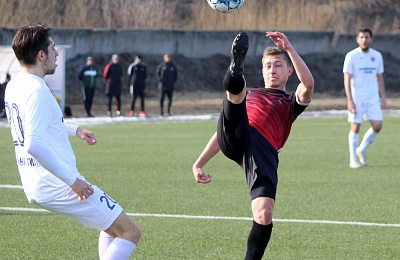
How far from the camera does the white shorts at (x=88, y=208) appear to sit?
434 cm

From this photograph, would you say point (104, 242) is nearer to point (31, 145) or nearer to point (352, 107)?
point (31, 145)

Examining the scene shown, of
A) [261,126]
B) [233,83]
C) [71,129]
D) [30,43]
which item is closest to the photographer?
[30,43]

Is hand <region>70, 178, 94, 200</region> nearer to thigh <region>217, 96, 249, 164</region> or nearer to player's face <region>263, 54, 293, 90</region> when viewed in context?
thigh <region>217, 96, 249, 164</region>

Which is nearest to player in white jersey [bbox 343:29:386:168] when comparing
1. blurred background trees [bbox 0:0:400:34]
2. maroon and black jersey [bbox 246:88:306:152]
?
maroon and black jersey [bbox 246:88:306:152]

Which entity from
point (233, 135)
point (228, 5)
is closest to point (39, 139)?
point (233, 135)

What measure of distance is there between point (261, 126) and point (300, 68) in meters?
0.54

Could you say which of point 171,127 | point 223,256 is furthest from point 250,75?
point 223,256

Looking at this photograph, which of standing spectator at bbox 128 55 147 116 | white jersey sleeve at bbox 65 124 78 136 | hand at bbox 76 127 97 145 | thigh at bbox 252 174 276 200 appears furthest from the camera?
standing spectator at bbox 128 55 147 116

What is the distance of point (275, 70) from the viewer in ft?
18.4

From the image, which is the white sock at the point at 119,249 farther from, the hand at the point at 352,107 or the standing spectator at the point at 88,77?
the standing spectator at the point at 88,77

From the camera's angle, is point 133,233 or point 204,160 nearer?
point 133,233

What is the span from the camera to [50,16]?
33.4 meters

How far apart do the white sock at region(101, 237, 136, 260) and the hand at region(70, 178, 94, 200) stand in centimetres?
47

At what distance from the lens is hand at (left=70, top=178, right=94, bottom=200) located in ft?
13.5
